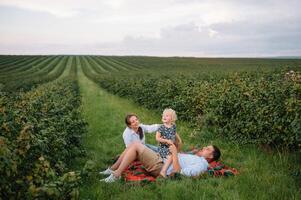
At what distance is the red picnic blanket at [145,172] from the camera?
6.48 metres

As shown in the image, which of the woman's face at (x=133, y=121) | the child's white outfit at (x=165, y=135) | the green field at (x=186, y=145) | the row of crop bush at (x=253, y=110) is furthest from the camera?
the woman's face at (x=133, y=121)

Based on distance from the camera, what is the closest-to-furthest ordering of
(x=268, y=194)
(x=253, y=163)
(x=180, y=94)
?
(x=268, y=194) < (x=253, y=163) < (x=180, y=94)

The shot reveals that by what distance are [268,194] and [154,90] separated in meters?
10.8

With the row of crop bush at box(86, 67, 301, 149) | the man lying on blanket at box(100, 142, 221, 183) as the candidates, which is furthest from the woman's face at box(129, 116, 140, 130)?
the row of crop bush at box(86, 67, 301, 149)

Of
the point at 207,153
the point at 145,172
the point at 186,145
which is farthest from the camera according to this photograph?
the point at 186,145

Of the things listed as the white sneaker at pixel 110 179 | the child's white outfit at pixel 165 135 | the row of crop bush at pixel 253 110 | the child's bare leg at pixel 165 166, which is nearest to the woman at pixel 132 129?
the child's white outfit at pixel 165 135

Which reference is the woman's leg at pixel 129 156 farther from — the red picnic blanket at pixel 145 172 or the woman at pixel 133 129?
the woman at pixel 133 129

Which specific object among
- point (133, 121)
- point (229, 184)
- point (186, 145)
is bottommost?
point (186, 145)

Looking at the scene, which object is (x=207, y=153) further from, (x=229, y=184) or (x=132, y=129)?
(x=132, y=129)

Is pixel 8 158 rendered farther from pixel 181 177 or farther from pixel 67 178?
pixel 181 177

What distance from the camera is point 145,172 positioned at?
6.77 meters

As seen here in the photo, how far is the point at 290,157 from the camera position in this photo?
23.6ft

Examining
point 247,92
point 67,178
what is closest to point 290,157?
point 247,92

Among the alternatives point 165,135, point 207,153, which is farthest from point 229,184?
point 165,135
